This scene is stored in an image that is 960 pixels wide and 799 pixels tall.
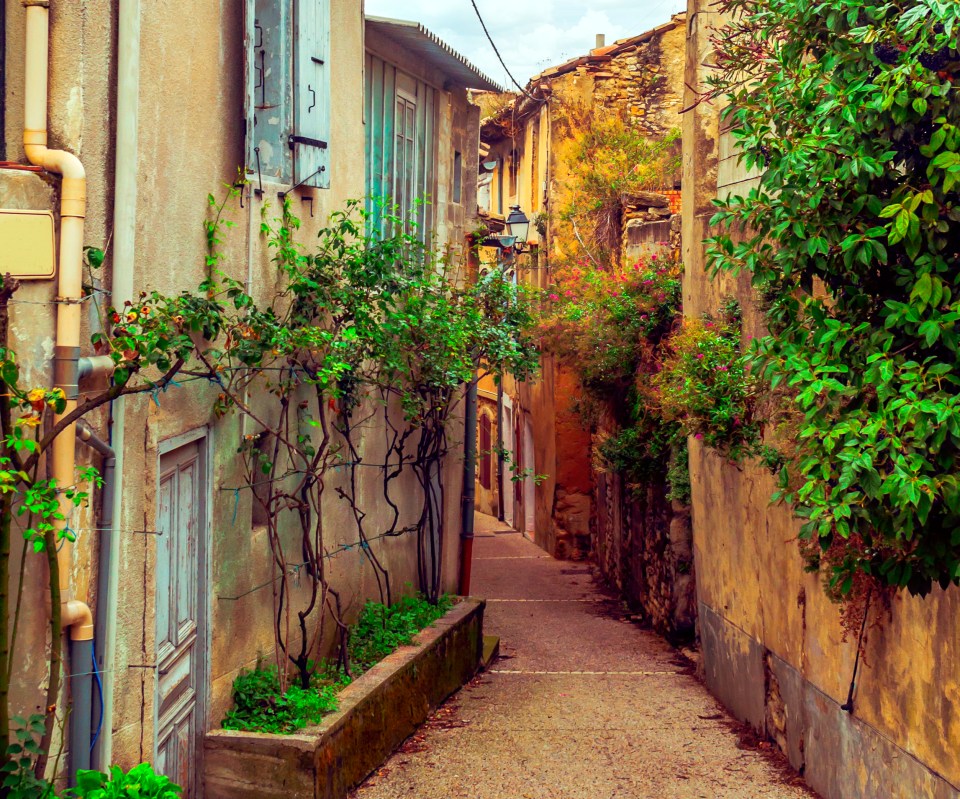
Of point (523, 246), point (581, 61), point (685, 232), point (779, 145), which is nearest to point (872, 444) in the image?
point (779, 145)

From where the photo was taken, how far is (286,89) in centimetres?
653

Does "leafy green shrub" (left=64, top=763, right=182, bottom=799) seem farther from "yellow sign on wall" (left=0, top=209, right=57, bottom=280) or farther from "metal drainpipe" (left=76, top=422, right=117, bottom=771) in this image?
"yellow sign on wall" (left=0, top=209, right=57, bottom=280)

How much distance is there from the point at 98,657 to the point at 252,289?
8.58 feet

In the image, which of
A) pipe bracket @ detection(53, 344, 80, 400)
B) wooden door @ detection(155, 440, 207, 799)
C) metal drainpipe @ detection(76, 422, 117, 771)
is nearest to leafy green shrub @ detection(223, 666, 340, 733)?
wooden door @ detection(155, 440, 207, 799)

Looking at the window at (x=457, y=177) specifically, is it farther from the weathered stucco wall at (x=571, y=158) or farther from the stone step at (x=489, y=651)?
the weathered stucco wall at (x=571, y=158)

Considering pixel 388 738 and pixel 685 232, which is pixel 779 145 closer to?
pixel 388 738

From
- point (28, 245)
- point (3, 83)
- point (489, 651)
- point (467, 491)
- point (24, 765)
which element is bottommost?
point (489, 651)

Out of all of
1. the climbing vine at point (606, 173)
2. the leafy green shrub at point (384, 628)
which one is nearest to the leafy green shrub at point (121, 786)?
the leafy green shrub at point (384, 628)

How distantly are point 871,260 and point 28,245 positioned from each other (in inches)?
125

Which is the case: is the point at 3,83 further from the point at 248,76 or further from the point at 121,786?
the point at 121,786

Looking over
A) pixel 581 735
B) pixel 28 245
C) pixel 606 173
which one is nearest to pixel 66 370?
pixel 28 245

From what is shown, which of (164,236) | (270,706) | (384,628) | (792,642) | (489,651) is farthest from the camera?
(489,651)

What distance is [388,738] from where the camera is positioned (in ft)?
24.5

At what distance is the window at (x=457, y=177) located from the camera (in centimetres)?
1157
